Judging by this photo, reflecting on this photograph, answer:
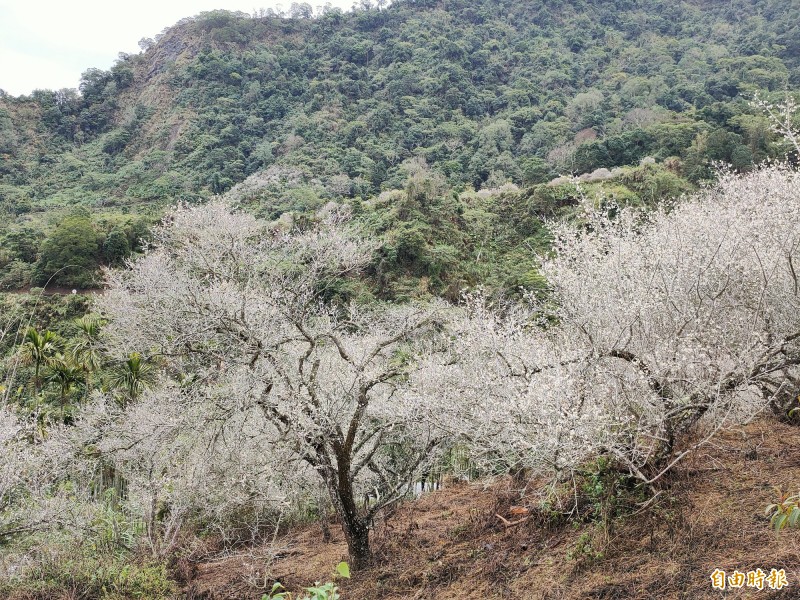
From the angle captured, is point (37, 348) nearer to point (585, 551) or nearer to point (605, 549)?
point (585, 551)

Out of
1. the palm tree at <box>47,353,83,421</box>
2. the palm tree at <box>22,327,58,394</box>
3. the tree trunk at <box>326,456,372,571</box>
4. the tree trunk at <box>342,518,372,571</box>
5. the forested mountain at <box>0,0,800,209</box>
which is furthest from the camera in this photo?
the forested mountain at <box>0,0,800,209</box>

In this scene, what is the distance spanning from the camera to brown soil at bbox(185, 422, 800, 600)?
437cm

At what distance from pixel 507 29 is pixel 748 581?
88.9 metres

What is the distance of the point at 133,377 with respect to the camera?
14.9 meters

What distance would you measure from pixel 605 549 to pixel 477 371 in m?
2.75

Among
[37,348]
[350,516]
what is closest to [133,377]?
[37,348]

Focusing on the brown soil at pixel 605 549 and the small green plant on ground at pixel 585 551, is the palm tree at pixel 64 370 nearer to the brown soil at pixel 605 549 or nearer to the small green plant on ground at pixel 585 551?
A: the brown soil at pixel 605 549

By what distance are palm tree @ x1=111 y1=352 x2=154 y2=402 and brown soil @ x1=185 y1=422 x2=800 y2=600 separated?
7.59m

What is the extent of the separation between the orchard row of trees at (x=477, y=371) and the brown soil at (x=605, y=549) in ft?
1.38

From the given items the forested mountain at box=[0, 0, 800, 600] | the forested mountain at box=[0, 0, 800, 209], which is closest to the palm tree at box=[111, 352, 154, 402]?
the forested mountain at box=[0, 0, 800, 600]

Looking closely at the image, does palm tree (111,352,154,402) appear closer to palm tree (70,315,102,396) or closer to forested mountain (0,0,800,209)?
Result: palm tree (70,315,102,396)

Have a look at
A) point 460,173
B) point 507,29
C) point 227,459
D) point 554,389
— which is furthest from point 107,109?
point 554,389

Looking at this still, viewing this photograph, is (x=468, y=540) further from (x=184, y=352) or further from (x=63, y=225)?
(x=63, y=225)

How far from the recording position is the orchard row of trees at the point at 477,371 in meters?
5.07
